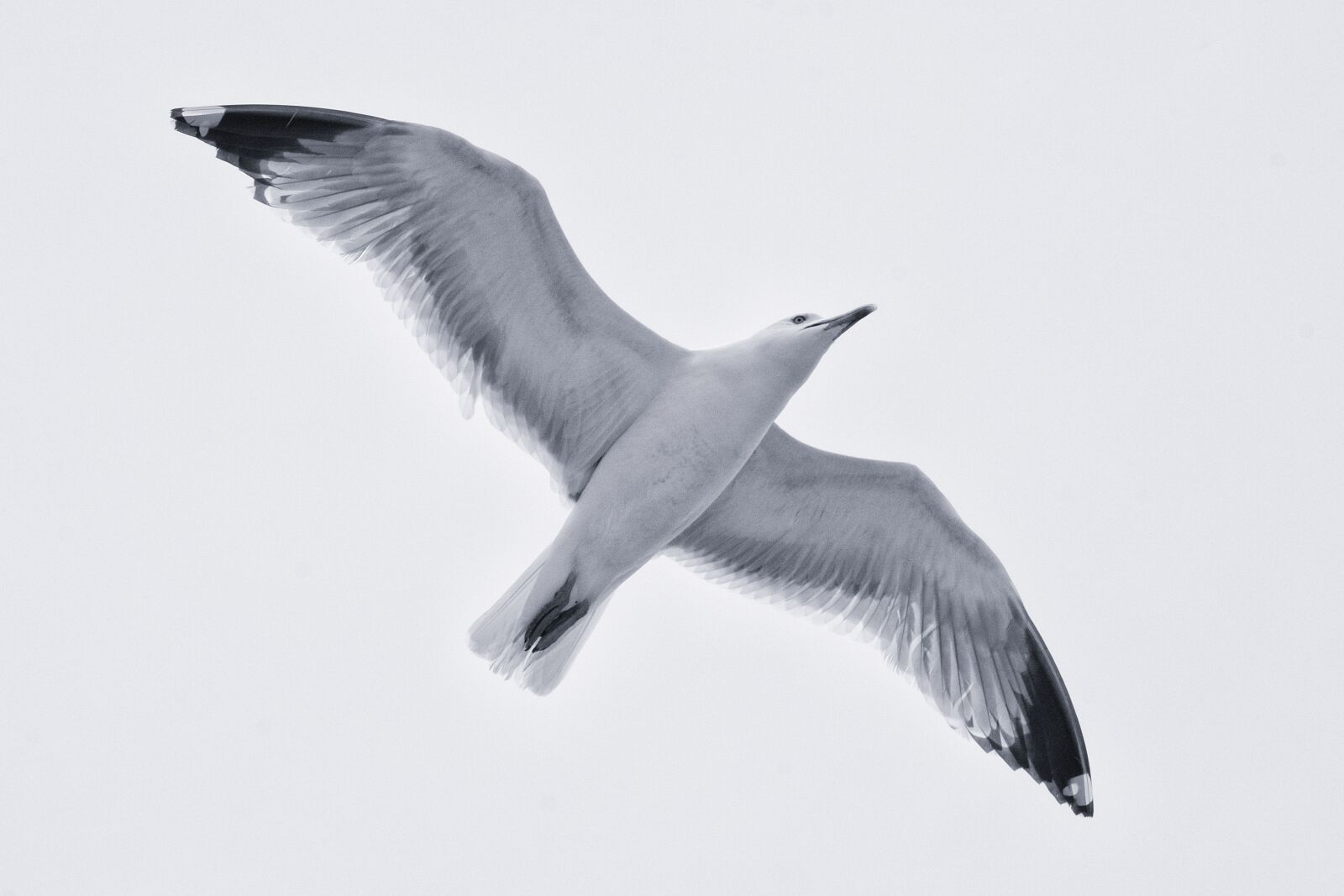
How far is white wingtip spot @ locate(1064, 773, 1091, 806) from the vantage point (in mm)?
9805

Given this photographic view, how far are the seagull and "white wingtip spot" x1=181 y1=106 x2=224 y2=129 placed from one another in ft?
0.04

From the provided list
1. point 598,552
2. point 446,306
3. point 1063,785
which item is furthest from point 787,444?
point 1063,785

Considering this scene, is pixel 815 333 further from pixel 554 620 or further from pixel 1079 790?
pixel 1079 790

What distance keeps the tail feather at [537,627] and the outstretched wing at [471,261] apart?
2.06 ft

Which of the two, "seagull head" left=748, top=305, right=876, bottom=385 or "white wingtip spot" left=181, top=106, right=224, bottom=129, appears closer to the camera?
"white wingtip spot" left=181, top=106, right=224, bottom=129

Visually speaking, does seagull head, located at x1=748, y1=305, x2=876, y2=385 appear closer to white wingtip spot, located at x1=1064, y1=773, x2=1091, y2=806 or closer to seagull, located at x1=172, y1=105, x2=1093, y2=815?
seagull, located at x1=172, y1=105, x2=1093, y2=815

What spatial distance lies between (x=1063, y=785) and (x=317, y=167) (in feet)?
17.7

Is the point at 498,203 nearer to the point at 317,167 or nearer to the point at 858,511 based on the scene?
the point at 317,167

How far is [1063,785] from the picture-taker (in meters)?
9.87

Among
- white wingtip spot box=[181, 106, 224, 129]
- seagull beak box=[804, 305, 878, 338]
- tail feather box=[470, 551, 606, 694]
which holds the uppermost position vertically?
seagull beak box=[804, 305, 878, 338]

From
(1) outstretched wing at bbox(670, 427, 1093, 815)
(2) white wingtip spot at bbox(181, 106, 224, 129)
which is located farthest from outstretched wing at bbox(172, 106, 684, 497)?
(1) outstretched wing at bbox(670, 427, 1093, 815)

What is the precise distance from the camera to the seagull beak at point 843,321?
848 cm

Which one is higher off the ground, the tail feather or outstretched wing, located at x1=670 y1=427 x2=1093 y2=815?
outstretched wing, located at x1=670 y1=427 x2=1093 y2=815

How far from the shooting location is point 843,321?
8.59 meters
